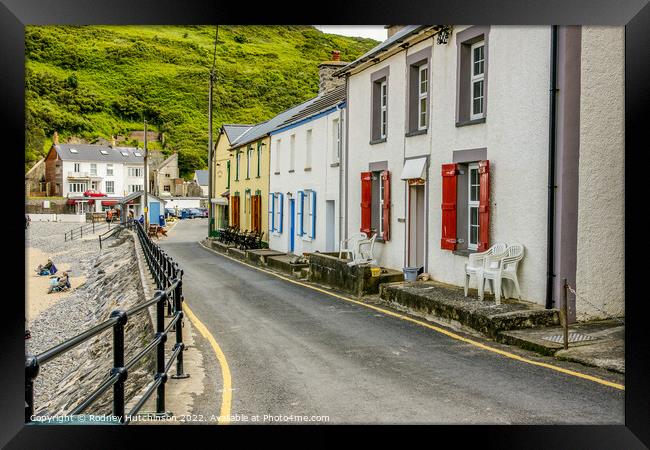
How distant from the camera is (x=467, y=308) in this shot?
30.4 feet

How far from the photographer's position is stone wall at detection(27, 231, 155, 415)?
8.56 metres

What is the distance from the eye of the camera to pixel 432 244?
Answer: 41.9 feet

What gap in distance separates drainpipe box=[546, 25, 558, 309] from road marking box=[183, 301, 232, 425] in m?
4.65

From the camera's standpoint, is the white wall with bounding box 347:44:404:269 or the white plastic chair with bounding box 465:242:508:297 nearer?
the white plastic chair with bounding box 465:242:508:297

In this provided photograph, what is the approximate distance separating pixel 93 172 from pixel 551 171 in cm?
1313

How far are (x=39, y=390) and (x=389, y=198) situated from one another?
27.8ft

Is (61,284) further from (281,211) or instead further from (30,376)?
(30,376)

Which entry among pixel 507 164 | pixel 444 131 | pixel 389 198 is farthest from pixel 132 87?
pixel 507 164

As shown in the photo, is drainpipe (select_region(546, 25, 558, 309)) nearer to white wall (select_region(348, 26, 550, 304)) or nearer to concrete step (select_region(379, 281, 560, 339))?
white wall (select_region(348, 26, 550, 304))

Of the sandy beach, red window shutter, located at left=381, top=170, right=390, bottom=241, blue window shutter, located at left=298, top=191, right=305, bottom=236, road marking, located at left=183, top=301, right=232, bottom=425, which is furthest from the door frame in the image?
A: road marking, located at left=183, top=301, right=232, bottom=425

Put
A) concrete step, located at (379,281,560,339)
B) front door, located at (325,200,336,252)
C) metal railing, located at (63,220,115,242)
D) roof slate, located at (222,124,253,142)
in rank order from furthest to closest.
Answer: roof slate, located at (222,124,253,142), metal railing, located at (63,220,115,242), front door, located at (325,200,336,252), concrete step, located at (379,281,560,339)

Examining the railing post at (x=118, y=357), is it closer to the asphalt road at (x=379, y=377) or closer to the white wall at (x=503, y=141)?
the asphalt road at (x=379, y=377)

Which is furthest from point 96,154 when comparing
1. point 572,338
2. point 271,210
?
point 572,338

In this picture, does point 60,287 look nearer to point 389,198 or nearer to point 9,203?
point 389,198
